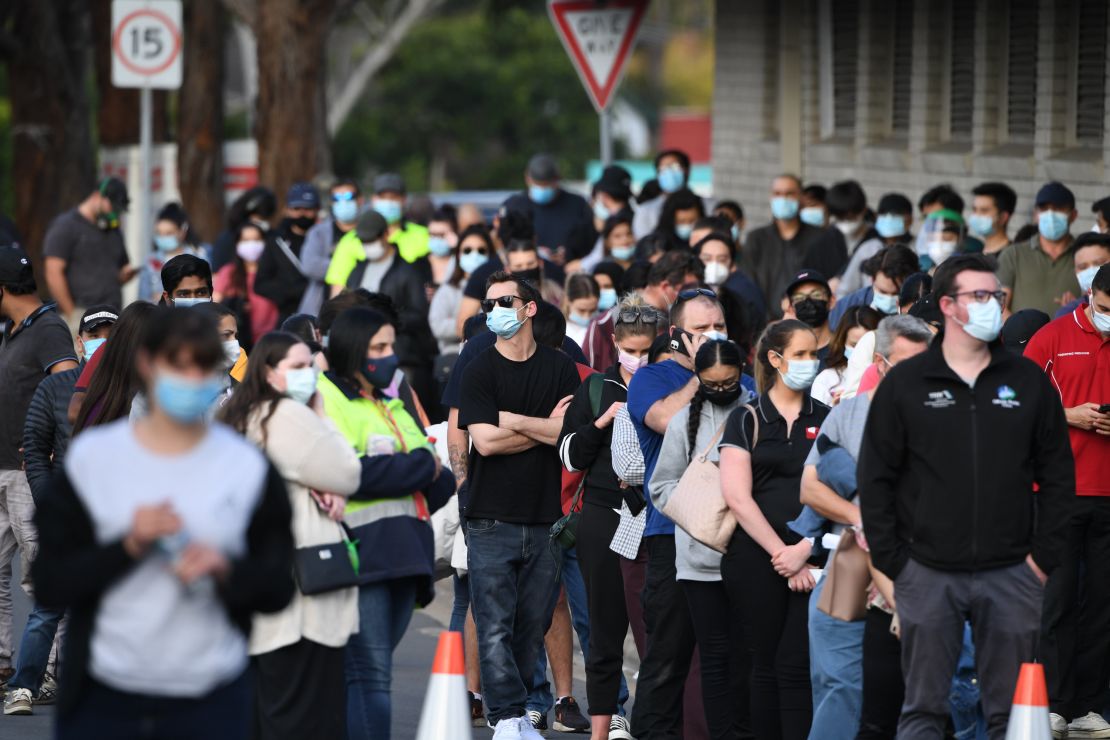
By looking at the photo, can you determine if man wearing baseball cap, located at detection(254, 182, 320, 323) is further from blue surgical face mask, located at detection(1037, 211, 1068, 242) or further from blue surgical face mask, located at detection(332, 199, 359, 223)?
blue surgical face mask, located at detection(1037, 211, 1068, 242)

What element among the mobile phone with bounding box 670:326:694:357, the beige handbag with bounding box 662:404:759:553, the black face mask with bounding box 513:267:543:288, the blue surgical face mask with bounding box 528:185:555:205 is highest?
the blue surgical face mask with bounding box 528:185:555:205

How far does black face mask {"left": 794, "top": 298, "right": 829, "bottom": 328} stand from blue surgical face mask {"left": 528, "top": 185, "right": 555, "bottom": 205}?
534 centimetres

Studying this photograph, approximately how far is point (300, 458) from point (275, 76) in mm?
14177

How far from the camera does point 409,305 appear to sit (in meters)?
13.9

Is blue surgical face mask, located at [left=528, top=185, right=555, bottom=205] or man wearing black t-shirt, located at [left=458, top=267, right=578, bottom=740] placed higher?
blue surgical face mask, located at [left=528, top=185, right=555, bottom=205]

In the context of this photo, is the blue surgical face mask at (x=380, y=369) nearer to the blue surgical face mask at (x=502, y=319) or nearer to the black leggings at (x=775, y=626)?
the black leggings at (x=775, y=626)

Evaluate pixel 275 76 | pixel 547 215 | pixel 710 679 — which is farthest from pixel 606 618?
pixel 275 76

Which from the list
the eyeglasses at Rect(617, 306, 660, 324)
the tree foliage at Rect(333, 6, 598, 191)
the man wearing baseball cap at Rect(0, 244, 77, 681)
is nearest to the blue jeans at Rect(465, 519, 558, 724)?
the eyeglasses at Rect(617, 306, 660, 324)

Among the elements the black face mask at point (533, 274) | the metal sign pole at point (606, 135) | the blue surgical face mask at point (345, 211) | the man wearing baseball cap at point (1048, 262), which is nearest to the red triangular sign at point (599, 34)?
the metal sign pole at point (606, 135)

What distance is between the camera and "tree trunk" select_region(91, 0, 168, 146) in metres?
23.6

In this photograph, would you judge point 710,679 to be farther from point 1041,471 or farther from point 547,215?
point 547,215

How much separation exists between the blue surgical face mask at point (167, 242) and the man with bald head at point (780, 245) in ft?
15.0

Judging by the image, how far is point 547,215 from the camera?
15.9 meters

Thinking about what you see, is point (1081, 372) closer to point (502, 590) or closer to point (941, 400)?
point (941, 400)
